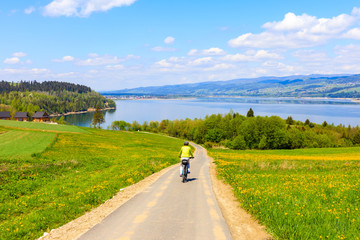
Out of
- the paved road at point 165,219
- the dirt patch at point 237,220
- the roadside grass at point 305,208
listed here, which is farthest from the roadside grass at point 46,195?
the roadside grass at point 305,208

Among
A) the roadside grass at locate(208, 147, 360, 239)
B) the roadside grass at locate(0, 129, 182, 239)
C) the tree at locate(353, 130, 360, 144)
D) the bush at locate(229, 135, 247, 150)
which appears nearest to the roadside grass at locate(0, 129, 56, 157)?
the roadside grass at locate(0, 129, 182, 239)

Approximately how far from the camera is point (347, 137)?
12344 cm

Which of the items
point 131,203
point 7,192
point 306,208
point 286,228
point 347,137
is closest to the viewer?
point 286,228

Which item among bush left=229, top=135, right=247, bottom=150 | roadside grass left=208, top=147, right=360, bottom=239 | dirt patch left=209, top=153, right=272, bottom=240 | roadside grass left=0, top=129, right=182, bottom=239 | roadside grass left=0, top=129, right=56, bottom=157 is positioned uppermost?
roadside grass left=208, top=147, right=360, bottom=239

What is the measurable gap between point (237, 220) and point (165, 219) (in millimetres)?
2900

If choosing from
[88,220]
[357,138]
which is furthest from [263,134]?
[88,220]

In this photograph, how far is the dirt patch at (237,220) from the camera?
8.45 metres

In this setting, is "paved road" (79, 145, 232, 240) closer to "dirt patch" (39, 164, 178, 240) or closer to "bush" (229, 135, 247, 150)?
"dirt patch" (39, 164, 178, 240)

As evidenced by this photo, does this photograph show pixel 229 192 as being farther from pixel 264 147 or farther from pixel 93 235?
pixel 264 147

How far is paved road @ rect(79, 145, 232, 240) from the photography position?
8.37 metres

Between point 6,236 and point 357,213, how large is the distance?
40.8 feet

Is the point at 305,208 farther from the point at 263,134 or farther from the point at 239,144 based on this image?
the point at 263,134

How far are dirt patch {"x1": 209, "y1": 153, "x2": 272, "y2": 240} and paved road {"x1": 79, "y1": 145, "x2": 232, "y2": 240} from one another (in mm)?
299

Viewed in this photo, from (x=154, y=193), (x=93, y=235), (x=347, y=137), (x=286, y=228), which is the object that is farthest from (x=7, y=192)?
(x=347, y=137)
